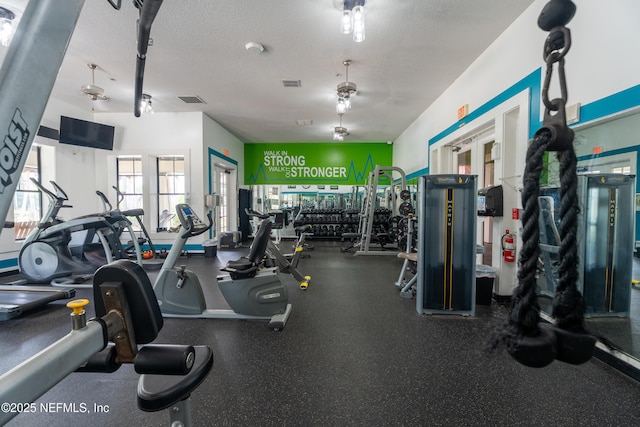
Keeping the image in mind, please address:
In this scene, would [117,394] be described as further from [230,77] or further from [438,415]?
[230,77]

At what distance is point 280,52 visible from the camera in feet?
12.5

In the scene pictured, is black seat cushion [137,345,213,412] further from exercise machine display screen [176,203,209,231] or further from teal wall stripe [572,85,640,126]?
teal wall stripe [572,85,640,126]

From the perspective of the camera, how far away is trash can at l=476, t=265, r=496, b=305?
3.31m

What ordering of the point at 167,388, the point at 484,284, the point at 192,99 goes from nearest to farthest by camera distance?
the point at 167,388 → the point at 484,284 → the point at 192,99

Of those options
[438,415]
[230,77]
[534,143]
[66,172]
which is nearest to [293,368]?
[438,415]

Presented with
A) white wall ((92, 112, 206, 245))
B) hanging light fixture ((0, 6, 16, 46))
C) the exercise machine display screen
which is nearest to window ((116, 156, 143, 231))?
white wall ((92, 112, 206, 245))

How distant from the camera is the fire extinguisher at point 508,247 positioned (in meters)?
3.21

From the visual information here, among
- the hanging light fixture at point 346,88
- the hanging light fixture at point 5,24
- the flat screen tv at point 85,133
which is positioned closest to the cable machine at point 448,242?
the hanging light fixture at point 346,88

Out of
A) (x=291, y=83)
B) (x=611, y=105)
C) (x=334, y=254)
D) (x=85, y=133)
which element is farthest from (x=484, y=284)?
(x=85, y=133)

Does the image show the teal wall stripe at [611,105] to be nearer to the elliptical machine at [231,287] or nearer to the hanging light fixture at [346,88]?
the hanging light fixture at [346,88]

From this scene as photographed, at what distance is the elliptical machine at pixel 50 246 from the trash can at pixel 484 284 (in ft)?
15.7

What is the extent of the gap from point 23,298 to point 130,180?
155 inches

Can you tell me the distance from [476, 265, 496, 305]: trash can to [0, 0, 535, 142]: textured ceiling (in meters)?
2.76

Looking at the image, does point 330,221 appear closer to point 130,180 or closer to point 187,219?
point 130,180
